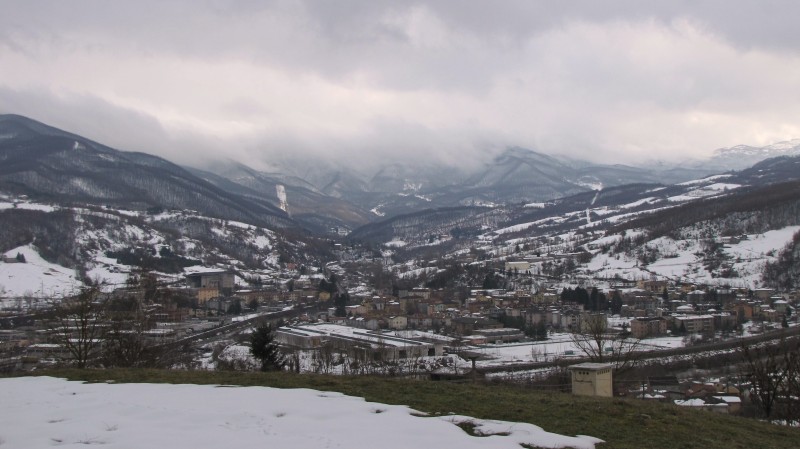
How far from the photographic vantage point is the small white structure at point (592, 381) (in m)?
14.3

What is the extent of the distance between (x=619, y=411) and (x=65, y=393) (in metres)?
10.1

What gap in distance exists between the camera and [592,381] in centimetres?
1437

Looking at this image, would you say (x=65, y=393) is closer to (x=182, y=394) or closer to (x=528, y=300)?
(x=182, y=394)

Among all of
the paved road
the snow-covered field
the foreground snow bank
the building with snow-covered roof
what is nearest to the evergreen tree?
the foreground snow bank

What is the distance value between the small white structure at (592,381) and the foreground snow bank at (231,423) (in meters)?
5.34

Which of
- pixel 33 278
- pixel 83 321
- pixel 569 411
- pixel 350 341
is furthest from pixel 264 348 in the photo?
pixel 33 278

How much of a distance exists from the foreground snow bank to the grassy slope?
73 centimetres

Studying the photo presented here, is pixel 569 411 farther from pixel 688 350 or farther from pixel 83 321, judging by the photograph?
pixel 688 350

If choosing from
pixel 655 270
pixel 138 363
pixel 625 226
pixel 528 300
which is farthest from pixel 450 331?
pixel 625 226

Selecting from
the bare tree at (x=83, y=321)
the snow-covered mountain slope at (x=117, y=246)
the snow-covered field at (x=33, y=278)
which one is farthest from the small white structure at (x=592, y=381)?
the snow-covered mountain slope at (x=117, y=246)

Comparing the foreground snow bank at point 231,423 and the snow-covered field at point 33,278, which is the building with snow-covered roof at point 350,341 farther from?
the snow-covered field at point 33,278

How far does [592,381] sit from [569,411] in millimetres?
3781

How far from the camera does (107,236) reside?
15200 centimetres

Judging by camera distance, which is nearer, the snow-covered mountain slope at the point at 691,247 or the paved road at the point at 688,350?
the paved road at the point at 688,350
